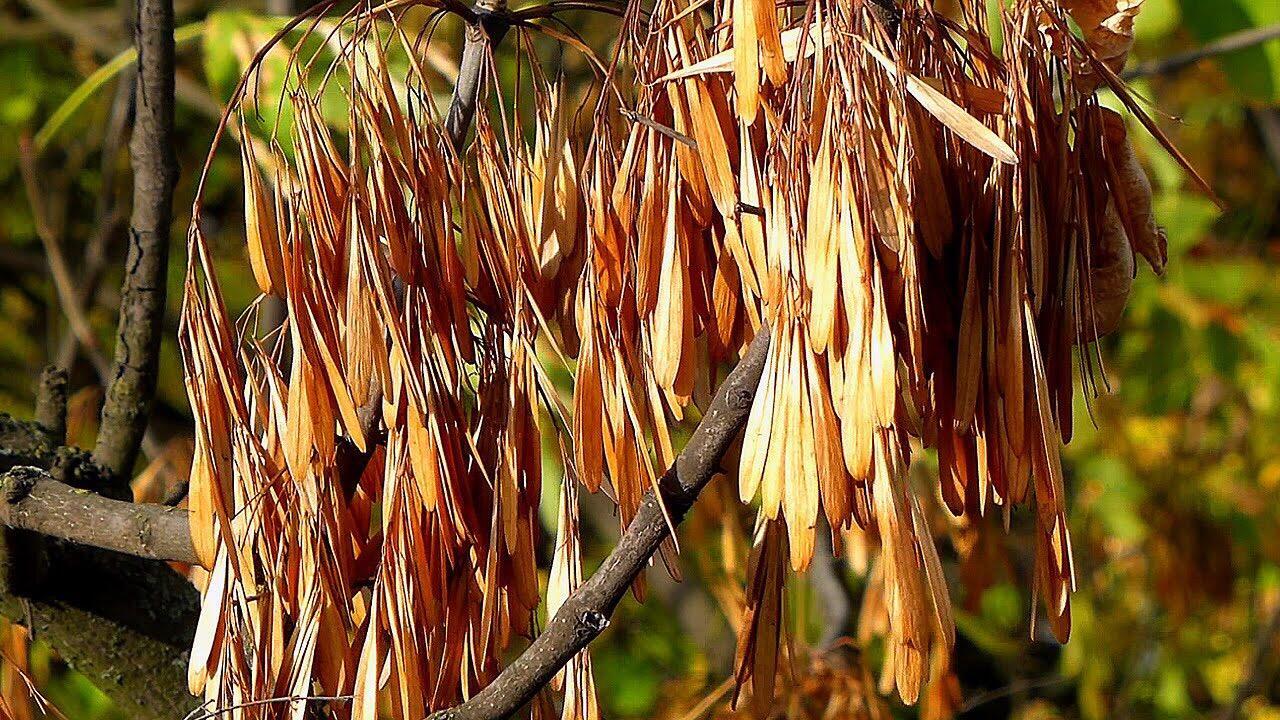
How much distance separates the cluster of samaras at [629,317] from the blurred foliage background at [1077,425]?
104cm

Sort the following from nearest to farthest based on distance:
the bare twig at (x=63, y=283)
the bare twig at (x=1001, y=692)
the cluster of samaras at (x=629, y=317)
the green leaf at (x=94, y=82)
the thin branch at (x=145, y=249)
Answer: the cluster of samaras at (x=629, y=317)
the thin branch at (x=145, y=249)
the green leaf at (x=94, y=82)
the bare twig at (x=1001, y=692)
the bare twig at (x=63, y=283)

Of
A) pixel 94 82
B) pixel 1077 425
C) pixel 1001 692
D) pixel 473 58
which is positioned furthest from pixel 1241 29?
pixel 1077 425

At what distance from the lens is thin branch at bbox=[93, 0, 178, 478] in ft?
2.40

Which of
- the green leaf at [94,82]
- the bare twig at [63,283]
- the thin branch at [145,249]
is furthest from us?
the bare twig at [63,283]

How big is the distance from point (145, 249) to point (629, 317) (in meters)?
0.38

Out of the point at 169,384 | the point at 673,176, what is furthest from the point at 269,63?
the point at 169,384

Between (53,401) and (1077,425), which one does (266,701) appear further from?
(1077,425)

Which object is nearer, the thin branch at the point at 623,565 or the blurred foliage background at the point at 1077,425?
the thin branch at the point at 623,565

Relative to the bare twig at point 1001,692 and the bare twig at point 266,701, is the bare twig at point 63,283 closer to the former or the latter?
the bare twig at point 1001,692

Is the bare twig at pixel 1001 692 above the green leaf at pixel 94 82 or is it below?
below

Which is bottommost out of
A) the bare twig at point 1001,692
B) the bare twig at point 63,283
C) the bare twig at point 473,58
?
the bare twig at point 1001,692

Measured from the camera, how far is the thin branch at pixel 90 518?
599 millimetres

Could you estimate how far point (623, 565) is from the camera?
1.67 ft

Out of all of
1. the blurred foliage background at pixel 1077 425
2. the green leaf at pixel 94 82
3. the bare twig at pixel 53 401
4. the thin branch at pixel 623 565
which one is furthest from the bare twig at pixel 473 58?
the blurred foliage background at pixel 1077 425
